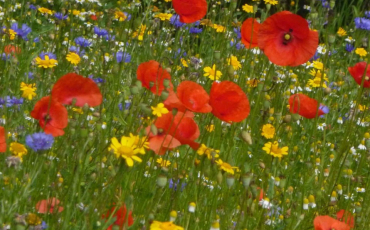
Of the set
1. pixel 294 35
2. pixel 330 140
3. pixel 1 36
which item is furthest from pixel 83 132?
pixel 330 140

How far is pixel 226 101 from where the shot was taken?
203cm

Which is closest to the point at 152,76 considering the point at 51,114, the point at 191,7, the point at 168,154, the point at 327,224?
the point at 168,154

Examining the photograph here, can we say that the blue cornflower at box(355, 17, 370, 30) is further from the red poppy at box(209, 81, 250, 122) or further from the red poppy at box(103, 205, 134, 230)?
the red poppy at box(103, 205, 134, 230)

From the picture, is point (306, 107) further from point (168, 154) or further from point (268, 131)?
point (168, 154)

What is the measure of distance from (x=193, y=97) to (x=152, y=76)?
30cm

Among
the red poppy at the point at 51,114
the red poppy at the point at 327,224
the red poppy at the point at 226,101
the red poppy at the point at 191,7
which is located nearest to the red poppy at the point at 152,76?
the red poppy at the point at 226,101

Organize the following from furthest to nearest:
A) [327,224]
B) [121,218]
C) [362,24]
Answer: [362,24] → [327,224] → [121,218]

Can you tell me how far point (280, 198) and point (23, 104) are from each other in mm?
1125

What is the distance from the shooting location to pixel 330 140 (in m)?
3.88

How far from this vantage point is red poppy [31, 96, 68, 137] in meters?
1.90

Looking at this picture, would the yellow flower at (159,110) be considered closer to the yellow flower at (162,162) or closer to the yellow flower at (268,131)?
the yellow flower at (162,162)

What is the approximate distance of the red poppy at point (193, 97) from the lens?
1.92 meters

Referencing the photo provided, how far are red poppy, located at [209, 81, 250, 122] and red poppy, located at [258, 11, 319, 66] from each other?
443mm

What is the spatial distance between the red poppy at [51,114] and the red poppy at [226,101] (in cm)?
43
